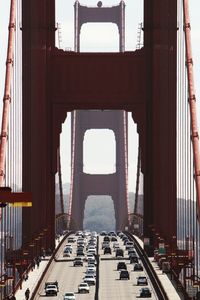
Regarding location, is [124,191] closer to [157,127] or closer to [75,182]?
[75,182]

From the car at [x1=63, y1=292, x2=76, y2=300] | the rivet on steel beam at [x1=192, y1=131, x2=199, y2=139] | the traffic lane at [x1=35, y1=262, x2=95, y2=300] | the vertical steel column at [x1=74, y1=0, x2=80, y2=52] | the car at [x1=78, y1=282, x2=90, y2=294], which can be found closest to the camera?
the rivet on steel beam at [x1=192, y1=131, x2=199, y2=139]

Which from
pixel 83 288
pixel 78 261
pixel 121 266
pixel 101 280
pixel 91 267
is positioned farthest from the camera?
pixel 78 261

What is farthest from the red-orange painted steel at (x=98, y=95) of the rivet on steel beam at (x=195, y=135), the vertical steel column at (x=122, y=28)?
the vertical steel column at (x=122, y=28)

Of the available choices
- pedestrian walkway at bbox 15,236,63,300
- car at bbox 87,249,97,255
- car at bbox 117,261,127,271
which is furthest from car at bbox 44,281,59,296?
car at bbox 87,249,97,255

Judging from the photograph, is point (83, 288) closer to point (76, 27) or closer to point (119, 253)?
point (119, 253)

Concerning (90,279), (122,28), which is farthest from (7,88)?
(122,28)

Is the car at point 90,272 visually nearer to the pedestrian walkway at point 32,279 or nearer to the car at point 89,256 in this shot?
the pedestrian walkway at point 32,279

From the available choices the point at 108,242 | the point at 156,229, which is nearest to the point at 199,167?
the point at 156,229

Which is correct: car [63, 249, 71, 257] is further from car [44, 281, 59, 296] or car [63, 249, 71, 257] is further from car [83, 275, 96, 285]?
car [44, 281, 59, 296]
